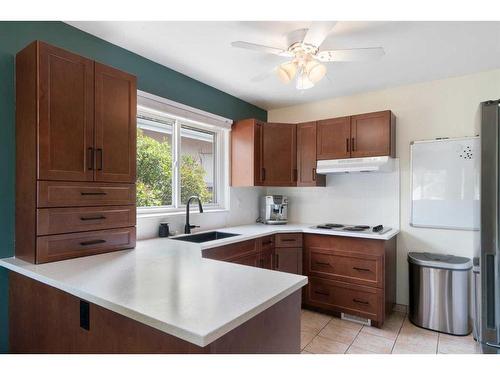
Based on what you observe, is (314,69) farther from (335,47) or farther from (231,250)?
(231,250)

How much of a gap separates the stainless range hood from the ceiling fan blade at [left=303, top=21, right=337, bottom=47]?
1.49m

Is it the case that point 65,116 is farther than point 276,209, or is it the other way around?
point 276,209

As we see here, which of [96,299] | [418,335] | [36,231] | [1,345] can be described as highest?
[36,231]

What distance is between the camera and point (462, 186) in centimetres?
276

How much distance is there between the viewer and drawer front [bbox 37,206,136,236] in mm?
1532

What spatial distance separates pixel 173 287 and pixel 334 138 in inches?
102

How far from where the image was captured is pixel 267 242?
2.97 m

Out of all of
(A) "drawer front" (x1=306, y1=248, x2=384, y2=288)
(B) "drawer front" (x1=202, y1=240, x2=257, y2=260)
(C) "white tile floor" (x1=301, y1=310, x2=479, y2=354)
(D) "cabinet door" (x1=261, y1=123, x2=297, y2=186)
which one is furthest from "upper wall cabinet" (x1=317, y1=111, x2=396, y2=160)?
(C) "white tile floor" (x1=301, y1=310, x2=479, y2=354)

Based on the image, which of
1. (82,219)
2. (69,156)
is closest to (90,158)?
(69,156)

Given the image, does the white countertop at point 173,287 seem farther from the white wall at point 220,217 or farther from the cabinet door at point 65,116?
the white wall at point 220,217

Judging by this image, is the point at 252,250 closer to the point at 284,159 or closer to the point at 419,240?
the point at 284,159

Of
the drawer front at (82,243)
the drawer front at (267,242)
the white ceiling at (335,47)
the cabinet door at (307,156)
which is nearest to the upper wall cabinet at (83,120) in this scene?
the drawer front at (82,243)
